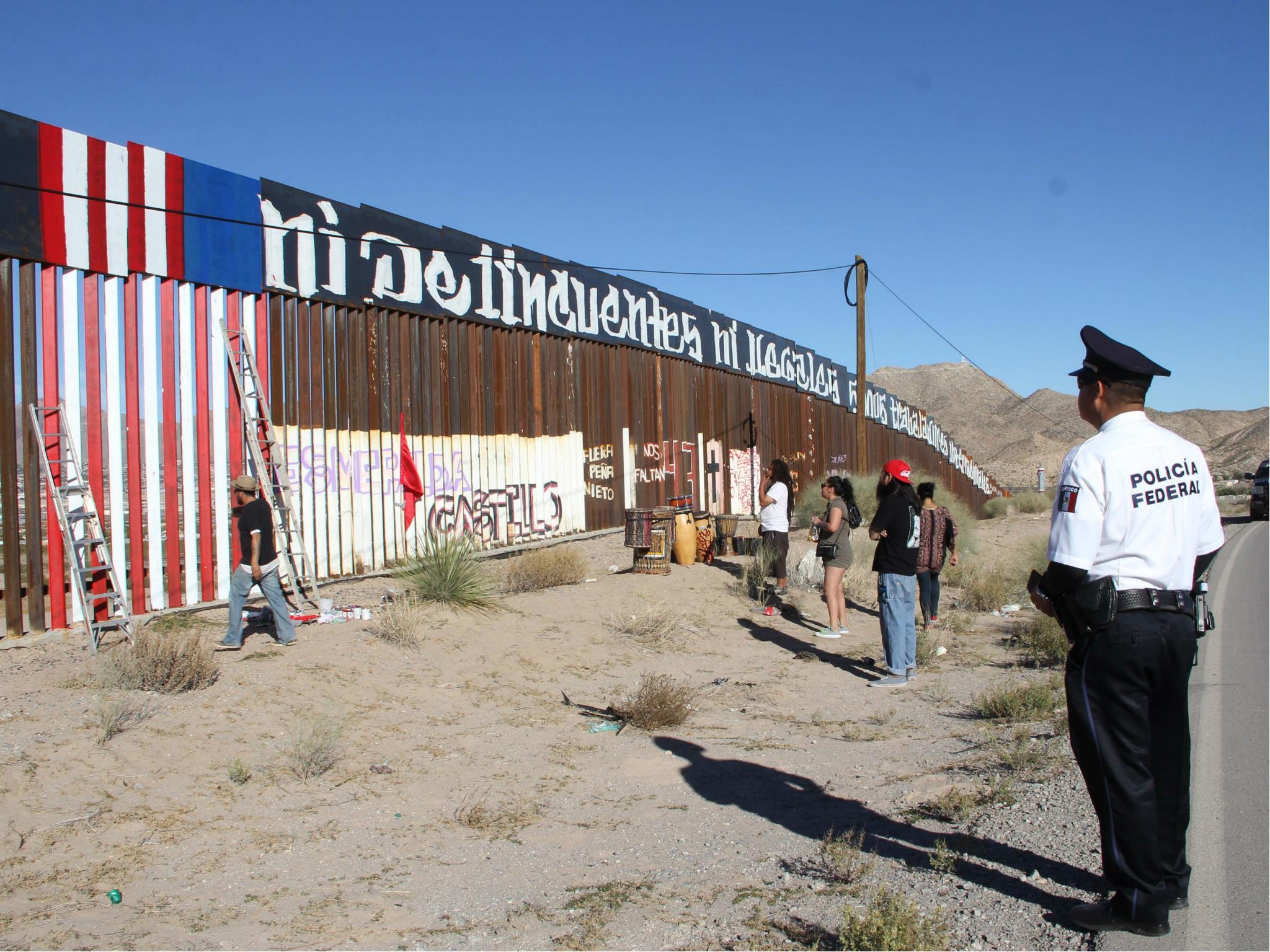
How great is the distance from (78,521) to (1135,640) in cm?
906

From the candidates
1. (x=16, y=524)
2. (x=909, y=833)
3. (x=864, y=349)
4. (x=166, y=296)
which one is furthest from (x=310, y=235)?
(x=864, y=349)

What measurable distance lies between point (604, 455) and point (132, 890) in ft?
45.2

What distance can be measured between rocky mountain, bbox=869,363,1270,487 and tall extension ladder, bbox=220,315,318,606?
69.8 metres

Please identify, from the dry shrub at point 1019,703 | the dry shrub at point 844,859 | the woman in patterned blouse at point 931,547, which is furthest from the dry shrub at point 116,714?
the woman in patterned blouse at point 931,547

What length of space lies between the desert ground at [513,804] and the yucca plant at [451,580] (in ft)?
1.89

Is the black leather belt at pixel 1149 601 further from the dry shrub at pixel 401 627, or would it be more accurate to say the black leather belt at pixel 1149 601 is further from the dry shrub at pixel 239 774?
the dry shrub at pixel 401 627

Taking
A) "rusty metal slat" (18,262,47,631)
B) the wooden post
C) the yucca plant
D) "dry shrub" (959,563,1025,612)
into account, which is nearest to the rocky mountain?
the wooden post

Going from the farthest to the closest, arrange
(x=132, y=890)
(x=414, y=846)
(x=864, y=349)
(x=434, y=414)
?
1. (x=864, y=349)
2. (x=434, y=414)
3. (x=414, y=846)
4. (x=132, y=890)

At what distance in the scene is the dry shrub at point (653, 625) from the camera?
11.0 metres

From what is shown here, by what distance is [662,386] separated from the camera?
20.5 metres

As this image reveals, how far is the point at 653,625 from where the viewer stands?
36.7ft

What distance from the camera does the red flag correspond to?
43.5ft

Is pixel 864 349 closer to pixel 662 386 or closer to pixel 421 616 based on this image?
pixel 662 386

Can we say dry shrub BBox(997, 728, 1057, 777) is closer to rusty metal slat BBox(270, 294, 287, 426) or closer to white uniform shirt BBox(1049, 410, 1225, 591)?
white uniform shirt BBox(1049, 410, 1225, 591)
